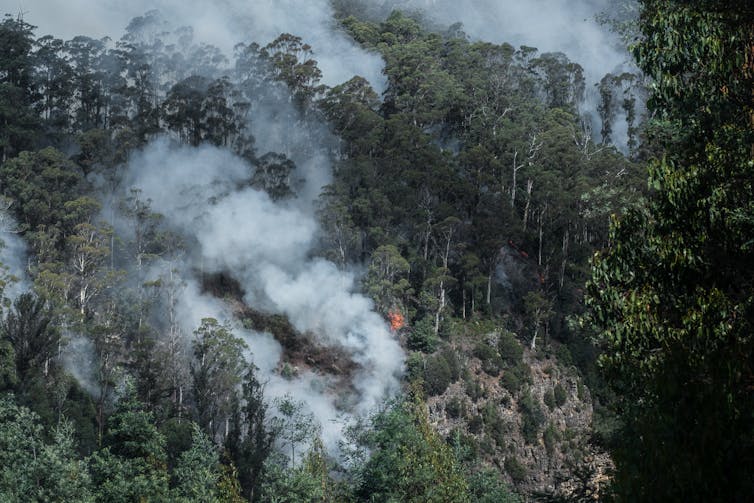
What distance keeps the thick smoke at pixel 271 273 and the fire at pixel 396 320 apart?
0.67 metres

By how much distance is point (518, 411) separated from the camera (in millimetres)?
47344

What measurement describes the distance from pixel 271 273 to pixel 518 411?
1635cm

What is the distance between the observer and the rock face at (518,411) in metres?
44.4

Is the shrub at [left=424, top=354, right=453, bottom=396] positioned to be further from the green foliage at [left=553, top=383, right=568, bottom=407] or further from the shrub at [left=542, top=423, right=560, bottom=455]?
the green foliage at [left=553, top=383, right=568, bottom=407]

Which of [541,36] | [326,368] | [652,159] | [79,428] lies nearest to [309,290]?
[326,368]

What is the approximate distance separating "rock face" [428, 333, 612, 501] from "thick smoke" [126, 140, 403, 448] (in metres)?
4.04

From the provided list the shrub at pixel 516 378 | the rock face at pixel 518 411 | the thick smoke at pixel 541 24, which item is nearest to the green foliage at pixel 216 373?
the rock face at pixel 518 411

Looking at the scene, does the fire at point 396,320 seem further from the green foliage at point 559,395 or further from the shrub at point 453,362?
the green foliage at point 559,395

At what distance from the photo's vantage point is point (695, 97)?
1266 centimetres

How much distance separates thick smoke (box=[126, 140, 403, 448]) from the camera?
44.3 meters

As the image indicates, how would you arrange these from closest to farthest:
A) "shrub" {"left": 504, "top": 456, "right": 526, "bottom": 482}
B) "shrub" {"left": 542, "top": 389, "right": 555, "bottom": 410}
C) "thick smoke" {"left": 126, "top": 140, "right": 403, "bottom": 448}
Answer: "shrub" {"left": 504, "top": 456, "right": 526, "bottom": 482} → "thick smoke" {"left": 126, "top": 140, "right": 403, "bottom": 448} → "shrub" {"left": 542, "top": 389, "right": 555, "bottom": 410}

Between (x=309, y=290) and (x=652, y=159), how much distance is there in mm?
37269

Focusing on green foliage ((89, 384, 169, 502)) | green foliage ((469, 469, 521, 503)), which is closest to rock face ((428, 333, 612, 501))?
green foliage ((469, 469, 521, 503))

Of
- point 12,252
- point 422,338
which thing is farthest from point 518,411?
point 12,252
